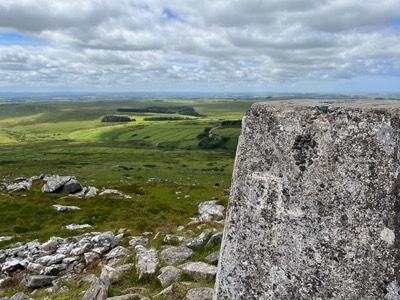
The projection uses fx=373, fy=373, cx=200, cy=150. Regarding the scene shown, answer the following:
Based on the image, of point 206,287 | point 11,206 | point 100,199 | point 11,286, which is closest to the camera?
point 206,287

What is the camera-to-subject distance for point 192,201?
54.7 meters

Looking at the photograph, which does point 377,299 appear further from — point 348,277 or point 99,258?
point 99,258

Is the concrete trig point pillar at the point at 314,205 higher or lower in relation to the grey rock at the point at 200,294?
higher

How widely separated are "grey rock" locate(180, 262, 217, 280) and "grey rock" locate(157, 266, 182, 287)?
0.86ft

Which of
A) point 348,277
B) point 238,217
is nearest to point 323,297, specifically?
point 348,277

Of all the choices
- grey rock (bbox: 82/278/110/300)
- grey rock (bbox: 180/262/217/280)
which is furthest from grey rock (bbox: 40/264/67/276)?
grey rock (bbox: 180/262/217/280)

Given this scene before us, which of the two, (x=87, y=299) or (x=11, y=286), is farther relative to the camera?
(x=11, y=286)

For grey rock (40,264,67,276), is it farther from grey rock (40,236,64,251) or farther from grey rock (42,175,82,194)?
grey rock (42,175,82,194)

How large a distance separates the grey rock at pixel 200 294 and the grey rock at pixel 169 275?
2.25m

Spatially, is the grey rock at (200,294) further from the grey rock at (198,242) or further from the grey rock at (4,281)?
the grey rock at (4,281)

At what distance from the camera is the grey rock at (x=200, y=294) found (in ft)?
32.5

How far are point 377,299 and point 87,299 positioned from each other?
871cm

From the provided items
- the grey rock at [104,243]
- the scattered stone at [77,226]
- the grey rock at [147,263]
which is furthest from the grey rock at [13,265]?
the scattered stone at [77,226]

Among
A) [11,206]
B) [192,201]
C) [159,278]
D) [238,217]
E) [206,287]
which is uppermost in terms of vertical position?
[238,217]
